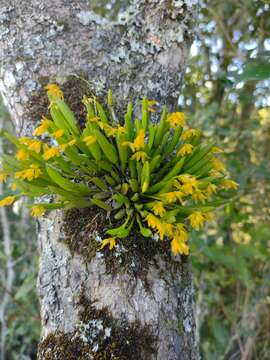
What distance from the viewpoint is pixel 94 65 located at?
4.54ft

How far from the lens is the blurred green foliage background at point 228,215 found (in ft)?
7.70

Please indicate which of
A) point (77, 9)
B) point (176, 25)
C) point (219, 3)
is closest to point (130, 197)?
point (176, 25)

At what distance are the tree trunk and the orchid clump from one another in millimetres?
80

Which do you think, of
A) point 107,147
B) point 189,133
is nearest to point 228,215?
point 189,133

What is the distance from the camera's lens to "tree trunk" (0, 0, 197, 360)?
1.06 m

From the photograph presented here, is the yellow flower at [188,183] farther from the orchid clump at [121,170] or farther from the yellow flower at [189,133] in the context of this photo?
the yellow flower at [189,133]

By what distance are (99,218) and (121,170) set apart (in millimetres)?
165

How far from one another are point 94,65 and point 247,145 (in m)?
1.63

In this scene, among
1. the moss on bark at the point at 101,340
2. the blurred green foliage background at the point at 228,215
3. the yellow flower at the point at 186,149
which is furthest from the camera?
the blurred green foliage background at the point at 228,215

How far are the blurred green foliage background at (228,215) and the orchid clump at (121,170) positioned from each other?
106cm

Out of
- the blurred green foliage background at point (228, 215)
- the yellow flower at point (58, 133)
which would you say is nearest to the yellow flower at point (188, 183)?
the yellow flower at point (58, 133)

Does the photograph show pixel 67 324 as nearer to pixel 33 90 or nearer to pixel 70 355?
pixel 70 355

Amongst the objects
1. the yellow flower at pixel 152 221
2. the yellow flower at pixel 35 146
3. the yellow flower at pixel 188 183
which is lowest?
the yellow flower at pixel 152 221

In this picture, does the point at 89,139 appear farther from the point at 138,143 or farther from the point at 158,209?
the point at 158,209
